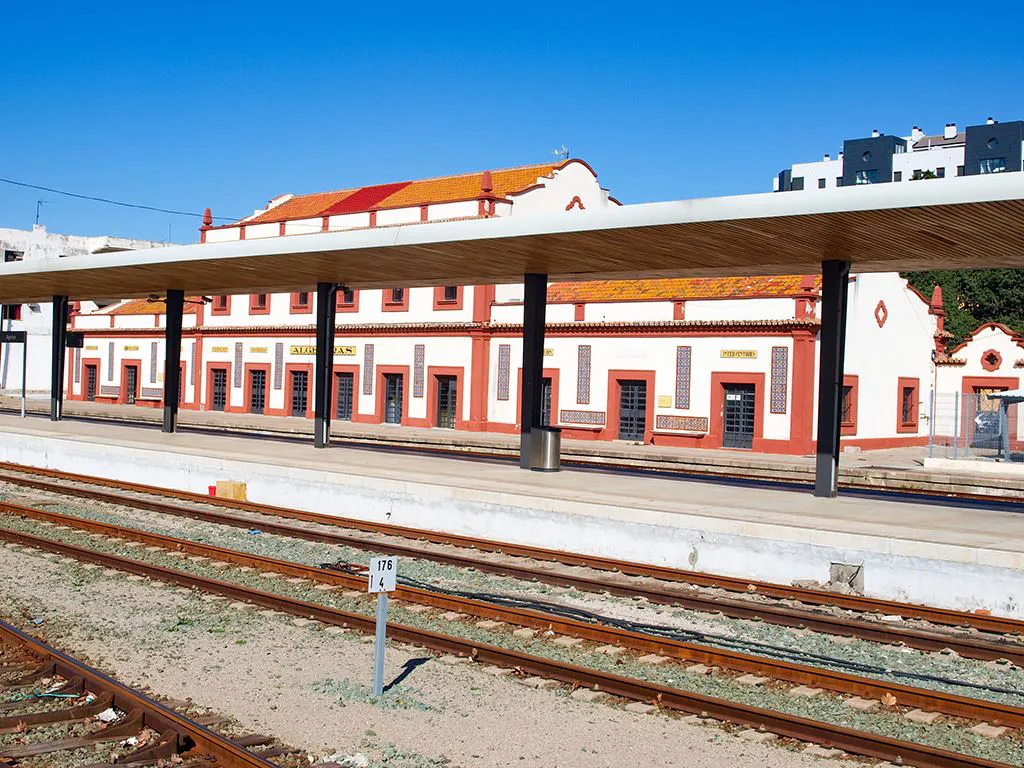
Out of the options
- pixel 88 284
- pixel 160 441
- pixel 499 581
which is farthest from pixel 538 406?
pixel 88 284

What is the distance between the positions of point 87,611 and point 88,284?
1982cm

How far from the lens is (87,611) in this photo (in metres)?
10.1

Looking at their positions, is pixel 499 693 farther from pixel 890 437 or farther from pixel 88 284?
pixel 890 437

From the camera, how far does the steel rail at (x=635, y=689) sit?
6445mm

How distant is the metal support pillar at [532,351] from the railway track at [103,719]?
483 inches

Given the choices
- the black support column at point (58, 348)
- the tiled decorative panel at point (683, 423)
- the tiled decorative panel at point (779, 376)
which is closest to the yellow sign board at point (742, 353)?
the tiled decorative panel at point (779, 376)

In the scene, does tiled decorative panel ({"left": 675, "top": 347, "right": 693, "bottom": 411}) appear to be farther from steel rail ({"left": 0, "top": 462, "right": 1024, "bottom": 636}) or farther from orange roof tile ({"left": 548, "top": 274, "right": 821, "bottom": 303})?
steel rail ({"left": 0, "top": 462, "right": 1024, "bottom": 636})

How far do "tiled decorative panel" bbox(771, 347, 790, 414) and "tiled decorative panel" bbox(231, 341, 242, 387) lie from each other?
25.6 m

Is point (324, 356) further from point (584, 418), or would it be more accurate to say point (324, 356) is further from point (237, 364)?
point (237, 364)

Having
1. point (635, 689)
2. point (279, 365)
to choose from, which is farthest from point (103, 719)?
point (279, 365)

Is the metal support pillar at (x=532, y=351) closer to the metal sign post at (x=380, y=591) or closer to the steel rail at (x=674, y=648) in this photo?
the steel rail at (x=674, y=648)

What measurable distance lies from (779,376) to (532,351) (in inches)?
516

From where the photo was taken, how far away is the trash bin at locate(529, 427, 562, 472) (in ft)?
64.6

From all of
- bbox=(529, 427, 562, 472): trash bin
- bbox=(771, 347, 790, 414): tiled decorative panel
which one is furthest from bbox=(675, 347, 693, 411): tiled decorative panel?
bbox=(529, 427, 562, 472): trash bin
